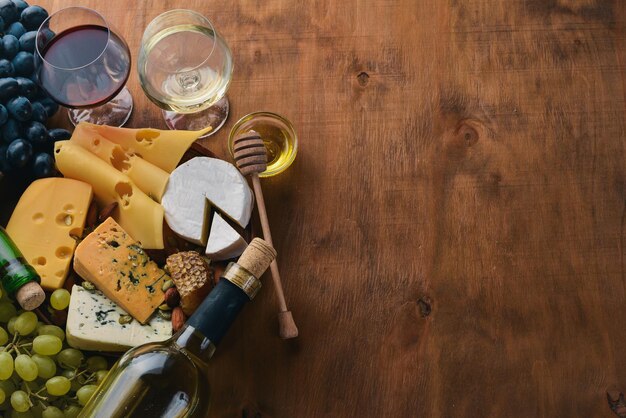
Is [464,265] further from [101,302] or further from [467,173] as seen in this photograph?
[101,302]

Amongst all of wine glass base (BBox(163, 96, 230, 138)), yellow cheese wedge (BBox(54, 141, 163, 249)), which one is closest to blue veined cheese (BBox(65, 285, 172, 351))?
yellow cheese wedge (BBox(54, 141, 163, 249))

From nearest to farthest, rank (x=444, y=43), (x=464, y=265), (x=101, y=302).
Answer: (x=101, y=302)
(x=464, y=265)
(x=444, y=43)

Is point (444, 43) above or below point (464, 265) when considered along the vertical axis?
above

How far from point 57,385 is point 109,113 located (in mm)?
473

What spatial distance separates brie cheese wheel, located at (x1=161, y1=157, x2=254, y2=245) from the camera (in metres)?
1.16

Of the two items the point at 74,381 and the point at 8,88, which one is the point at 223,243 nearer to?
the point at 74,381

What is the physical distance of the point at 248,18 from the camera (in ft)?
4.50

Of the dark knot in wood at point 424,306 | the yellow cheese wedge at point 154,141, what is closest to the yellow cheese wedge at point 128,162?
the yellow cheese wedge at point 154,141

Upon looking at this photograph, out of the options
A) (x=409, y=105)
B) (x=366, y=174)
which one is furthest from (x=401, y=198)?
(x=409, y=105)

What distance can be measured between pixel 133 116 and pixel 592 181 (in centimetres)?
79

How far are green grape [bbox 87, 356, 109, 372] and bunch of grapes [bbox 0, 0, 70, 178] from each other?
0.30 m

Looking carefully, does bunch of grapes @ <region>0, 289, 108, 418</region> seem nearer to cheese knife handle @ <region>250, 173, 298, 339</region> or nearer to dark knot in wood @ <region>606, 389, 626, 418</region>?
cheese knife handle @ <region>250, 173, 298, 339</region>

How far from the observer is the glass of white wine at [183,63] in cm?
121

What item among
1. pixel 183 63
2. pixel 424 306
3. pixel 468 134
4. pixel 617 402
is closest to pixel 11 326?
pixel 183 63
